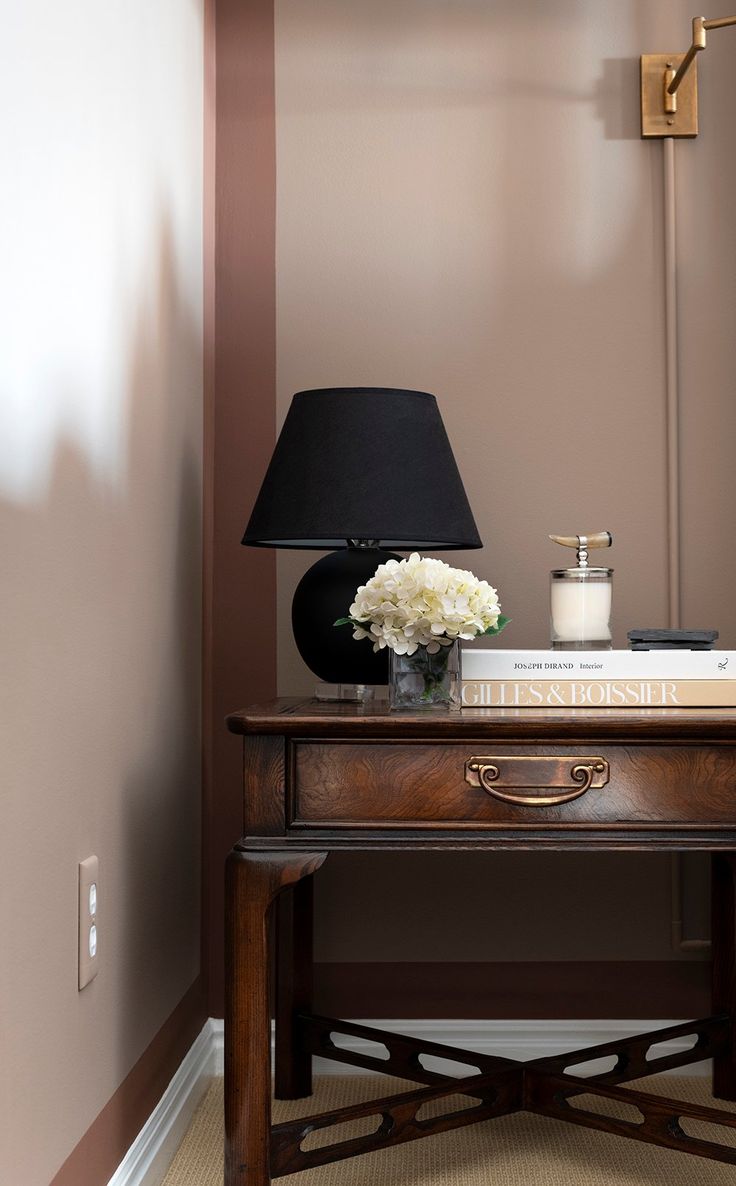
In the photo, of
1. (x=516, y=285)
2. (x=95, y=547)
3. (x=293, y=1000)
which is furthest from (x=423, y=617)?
(x=516, y=285)

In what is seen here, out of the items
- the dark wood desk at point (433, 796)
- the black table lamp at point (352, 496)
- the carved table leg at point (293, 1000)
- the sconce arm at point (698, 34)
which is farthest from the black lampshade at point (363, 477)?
the sconce arm at point (698, 34)

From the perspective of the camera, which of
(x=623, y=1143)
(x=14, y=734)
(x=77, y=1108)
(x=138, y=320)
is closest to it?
(x=14, y=734)

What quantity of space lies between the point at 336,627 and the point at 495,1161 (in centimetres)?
77

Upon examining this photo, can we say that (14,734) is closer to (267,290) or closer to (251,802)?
(251,802)

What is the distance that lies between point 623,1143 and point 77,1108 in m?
0.84

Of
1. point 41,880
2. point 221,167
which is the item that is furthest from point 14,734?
point 221,167

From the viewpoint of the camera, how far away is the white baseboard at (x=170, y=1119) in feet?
4.18

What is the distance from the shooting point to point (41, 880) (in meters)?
0.99

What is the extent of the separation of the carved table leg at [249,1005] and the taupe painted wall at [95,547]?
0.49 feet

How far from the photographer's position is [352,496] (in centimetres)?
136

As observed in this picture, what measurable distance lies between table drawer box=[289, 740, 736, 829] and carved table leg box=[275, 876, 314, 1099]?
511 millimetres

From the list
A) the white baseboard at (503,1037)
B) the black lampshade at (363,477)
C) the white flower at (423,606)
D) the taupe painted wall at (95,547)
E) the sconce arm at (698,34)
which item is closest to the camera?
the taupe painted wall at (95,547)

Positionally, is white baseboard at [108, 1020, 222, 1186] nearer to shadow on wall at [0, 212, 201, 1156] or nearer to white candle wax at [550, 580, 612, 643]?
shadow on wall at [0, 212, 201, 1156]

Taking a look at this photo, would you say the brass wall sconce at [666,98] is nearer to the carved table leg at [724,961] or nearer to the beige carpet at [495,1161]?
the carved table leg at [724,961]
